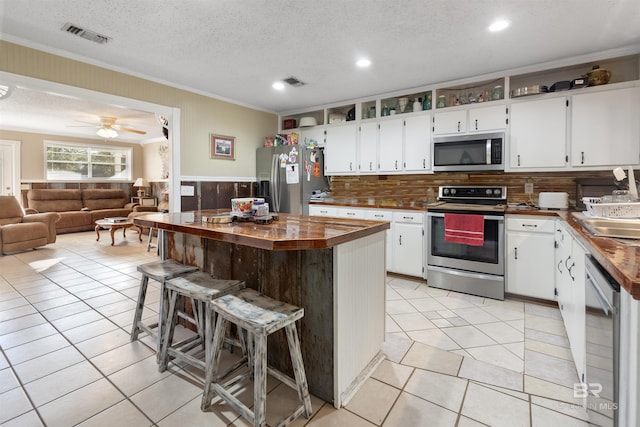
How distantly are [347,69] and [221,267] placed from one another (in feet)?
8.15

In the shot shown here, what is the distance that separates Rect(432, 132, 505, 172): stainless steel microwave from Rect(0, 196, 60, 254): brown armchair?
6.51 metres

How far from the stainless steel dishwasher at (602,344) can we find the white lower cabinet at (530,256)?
171 centimetres

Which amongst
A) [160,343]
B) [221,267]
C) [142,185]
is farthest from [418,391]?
[142,185]

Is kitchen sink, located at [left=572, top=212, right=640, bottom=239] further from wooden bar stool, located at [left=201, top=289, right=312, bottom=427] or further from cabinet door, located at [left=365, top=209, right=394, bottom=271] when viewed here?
cabinet door, located at [left=365, top=209, right=394, bottom=271]

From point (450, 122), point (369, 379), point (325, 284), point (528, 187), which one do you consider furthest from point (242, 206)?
point (528, 187)

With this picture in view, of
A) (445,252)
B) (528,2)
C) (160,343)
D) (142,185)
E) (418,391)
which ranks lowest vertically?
(418,391)

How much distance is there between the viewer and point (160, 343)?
6.49ft

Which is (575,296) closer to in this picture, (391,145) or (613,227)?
(613,227)

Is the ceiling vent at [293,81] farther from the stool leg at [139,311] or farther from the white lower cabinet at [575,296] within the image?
the white lower cabinet at [575,296]

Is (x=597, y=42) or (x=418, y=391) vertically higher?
(x=597, y=42)

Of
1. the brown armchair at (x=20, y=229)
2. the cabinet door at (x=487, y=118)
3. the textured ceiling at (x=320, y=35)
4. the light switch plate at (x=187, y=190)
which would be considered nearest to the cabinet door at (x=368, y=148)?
the textured ceiling at (x=320, y=35)

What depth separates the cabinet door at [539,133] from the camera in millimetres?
3133

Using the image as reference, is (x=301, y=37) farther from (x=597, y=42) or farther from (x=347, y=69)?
(x=597, y=42)

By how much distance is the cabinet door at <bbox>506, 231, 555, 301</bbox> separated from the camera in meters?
2.95
